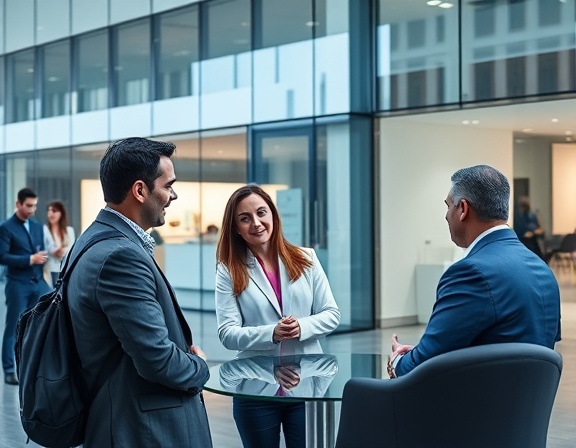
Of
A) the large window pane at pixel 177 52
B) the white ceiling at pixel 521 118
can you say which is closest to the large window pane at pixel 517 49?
the white ceiling at pixel 521 118

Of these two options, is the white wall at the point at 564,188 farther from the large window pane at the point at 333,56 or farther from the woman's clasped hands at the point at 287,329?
the woman's clasped hands at the point at 287,329

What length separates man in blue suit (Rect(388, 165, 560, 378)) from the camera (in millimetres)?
2707

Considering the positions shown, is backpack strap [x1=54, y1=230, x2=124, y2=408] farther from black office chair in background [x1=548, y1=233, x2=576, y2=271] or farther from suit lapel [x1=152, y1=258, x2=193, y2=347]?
black office chair in background [x1=548, y1=233, x2=576, y2=271]

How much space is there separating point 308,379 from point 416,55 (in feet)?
28.5

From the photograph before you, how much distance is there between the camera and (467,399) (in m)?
2.63

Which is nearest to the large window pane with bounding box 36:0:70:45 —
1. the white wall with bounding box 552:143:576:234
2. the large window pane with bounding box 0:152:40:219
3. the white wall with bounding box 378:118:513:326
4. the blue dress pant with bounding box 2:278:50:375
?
the large window pane with bounding box 0:152:40:219

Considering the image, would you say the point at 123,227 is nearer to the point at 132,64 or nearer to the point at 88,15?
the point at 132,64

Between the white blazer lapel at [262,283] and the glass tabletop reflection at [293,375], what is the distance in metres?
0.24

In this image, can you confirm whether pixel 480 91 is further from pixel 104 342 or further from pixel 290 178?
pixel 104 342

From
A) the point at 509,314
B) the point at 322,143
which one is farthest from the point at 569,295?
the point at 509,314

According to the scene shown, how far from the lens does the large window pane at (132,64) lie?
549 inches

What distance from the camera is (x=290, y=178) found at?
12562 millimetres

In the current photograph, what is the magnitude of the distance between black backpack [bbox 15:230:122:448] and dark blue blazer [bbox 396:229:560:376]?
0.96 meters

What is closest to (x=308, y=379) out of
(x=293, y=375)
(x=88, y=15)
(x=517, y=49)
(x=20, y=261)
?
(x=293, y=375)
